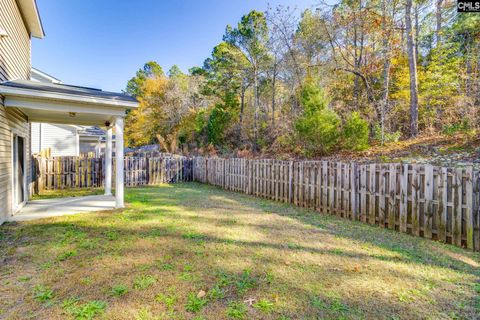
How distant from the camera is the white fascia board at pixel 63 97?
16.8 ft

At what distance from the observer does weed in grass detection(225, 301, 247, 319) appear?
2.28m

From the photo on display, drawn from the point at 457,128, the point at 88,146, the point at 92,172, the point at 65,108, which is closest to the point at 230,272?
the point at 65,108

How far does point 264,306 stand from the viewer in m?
2.42

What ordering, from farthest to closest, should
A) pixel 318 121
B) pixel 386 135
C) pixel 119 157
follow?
pixel 386 135 < pixel 318 121 < pixel 119 157

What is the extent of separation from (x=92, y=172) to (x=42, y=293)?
10005 mm

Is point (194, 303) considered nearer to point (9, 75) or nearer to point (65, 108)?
point (65, 108)

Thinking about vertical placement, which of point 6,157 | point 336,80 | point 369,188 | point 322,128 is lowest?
point 369,188

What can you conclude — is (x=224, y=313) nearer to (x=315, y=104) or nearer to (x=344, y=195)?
(x=344, y=195)

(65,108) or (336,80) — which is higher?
(336,80)

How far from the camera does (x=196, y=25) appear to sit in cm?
2000

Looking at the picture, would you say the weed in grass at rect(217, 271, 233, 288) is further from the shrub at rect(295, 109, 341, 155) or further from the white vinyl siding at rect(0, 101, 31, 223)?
the shrub at rect(295, 109, 341, 155)

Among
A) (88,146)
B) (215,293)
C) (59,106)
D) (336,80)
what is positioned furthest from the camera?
(88,146)

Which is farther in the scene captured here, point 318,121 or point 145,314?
point 318,121

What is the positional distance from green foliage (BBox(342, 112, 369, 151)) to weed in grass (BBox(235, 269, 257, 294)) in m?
9.12
